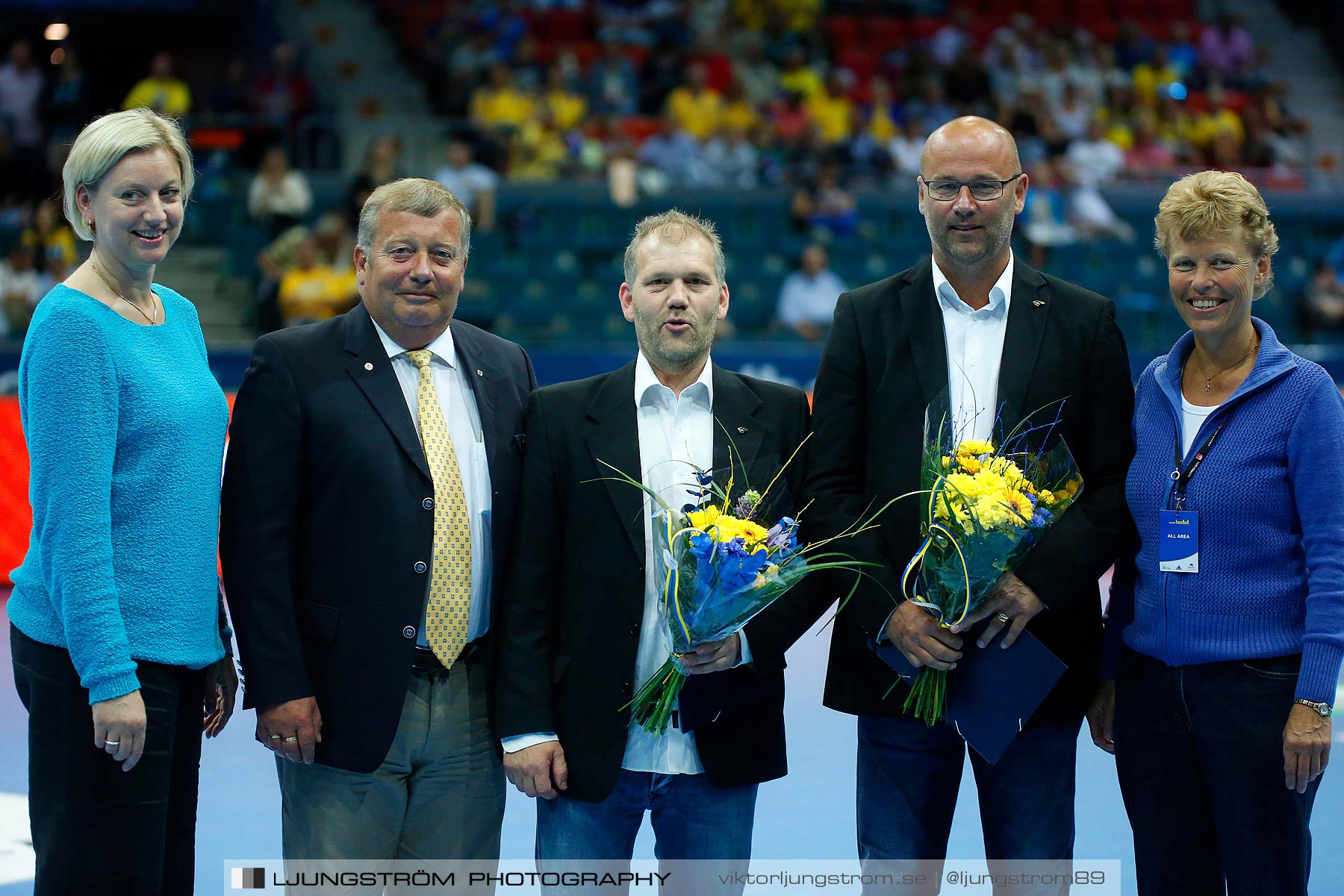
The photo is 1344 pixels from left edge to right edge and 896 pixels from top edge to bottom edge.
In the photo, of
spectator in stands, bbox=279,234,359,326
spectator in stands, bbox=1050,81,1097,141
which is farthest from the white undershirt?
spectator in stands, bbox=1050,81,1097,141

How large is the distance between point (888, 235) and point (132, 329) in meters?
10.4

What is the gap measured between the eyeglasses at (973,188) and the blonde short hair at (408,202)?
3.47 ft

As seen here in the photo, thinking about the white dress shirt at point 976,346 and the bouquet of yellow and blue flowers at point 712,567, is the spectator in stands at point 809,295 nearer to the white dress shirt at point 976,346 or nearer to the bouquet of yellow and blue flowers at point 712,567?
the white dress shirt at point 976,346

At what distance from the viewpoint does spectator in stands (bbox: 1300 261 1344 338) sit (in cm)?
1270

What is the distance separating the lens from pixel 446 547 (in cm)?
294

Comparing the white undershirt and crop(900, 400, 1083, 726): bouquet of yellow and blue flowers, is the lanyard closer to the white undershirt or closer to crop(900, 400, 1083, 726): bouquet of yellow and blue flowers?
the white undershirt

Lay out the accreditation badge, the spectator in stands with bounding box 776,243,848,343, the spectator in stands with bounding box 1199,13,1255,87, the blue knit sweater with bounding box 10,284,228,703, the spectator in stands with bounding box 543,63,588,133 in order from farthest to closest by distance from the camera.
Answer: the spectator in stands with bounding box 1199,13,1255,87, the spectator in stands with bounding box 543,63,588,133, the spectator in stands with bounding box 776,243,848,343, the accreditation badge, the blue knit sweater with bounding box 10,284,228,703

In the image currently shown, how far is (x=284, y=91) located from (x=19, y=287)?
3273 millimetres

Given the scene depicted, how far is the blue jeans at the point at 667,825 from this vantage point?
290 centimetres

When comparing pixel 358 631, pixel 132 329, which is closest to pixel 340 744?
pixel 358 631

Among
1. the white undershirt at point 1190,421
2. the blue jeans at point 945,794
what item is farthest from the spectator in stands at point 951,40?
the blue jeans at point 945,794

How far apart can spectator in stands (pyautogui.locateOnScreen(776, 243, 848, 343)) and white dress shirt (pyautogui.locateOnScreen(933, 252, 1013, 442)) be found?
8.52 meters

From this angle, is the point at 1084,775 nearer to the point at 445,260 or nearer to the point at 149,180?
the point at 445,260

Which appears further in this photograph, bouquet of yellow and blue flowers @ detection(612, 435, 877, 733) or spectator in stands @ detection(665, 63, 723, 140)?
spectator in stands @ detection(665, 63, 723, 140)
